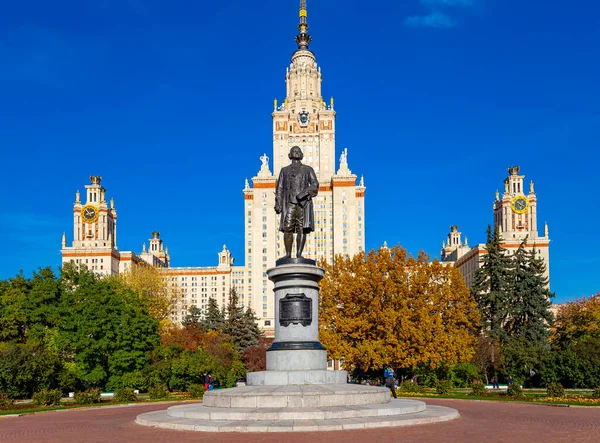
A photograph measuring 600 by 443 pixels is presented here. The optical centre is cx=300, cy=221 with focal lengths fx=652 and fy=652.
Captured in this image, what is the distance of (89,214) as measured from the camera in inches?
6014

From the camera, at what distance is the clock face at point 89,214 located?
15238 cm

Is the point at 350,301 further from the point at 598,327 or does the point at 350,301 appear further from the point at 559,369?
the point at 598,327

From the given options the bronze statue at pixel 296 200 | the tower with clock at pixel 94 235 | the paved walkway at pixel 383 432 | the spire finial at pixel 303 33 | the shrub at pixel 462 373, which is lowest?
the shrub at pixel 462 373

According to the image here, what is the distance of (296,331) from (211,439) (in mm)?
7858

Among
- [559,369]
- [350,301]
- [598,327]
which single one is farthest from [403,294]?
[598,327]

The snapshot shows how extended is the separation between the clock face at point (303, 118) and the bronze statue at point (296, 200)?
142970mm

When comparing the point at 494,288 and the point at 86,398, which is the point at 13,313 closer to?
the point at 86,398

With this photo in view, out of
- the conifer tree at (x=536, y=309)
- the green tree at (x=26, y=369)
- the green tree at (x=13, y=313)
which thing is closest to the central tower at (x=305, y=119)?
the conifer tree at (x=536, y=309)

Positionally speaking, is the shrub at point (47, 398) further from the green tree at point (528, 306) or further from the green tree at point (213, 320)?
the green tree at point (213, 320)

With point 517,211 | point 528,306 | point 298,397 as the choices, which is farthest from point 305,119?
point 298,397

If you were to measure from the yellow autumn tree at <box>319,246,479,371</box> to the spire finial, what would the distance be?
126800 mm

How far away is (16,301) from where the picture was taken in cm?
4684

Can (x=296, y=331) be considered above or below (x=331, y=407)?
above

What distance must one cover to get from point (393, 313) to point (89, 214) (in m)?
124
